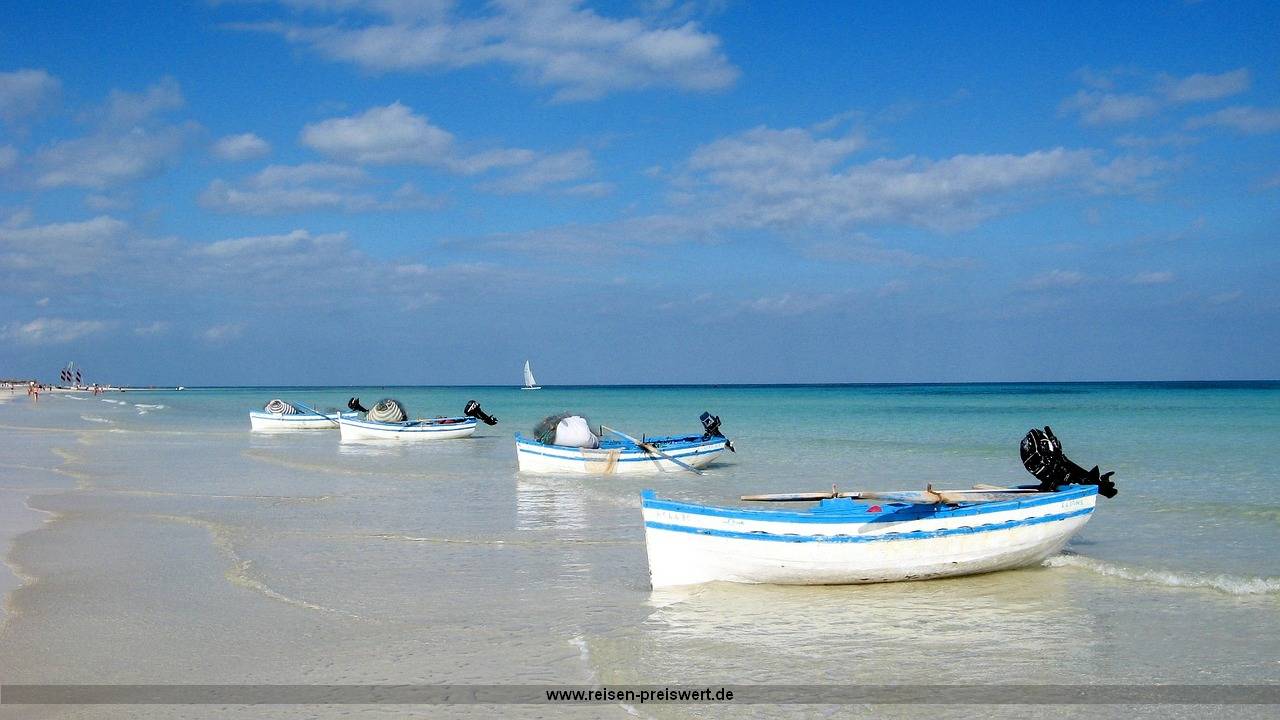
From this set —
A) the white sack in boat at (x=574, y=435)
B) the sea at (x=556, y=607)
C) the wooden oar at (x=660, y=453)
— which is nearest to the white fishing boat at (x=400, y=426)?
the white sack in boat at (x=574, y=435)

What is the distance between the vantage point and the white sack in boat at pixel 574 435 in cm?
2362

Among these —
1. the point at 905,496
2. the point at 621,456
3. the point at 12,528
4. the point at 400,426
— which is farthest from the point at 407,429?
the point at 905,496

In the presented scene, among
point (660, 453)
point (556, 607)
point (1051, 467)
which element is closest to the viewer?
point (556, 607)

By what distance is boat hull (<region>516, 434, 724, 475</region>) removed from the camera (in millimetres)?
23281

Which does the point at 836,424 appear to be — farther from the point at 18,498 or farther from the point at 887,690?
the point at 887,690

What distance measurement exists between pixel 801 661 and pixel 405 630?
366 centimetres

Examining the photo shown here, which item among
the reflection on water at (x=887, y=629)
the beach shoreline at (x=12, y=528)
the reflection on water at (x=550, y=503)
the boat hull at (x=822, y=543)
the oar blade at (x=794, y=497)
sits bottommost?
the reflection on water at (x=887, y=629)

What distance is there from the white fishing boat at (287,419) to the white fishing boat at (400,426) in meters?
Result: 7.68

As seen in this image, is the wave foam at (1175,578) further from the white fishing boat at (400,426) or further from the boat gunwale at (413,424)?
the boat gunwale at (413,424)

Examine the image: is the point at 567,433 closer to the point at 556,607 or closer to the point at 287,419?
the point at 556,607

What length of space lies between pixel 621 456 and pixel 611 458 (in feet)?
0.79

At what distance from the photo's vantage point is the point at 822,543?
10.6m

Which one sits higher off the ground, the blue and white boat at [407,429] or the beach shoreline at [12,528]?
the blue and white boat at [407,429]

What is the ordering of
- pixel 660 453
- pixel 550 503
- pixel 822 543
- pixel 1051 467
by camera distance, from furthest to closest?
pixel 660 453
pixel 550 503
pixel 1051 467
pixel 822 543
